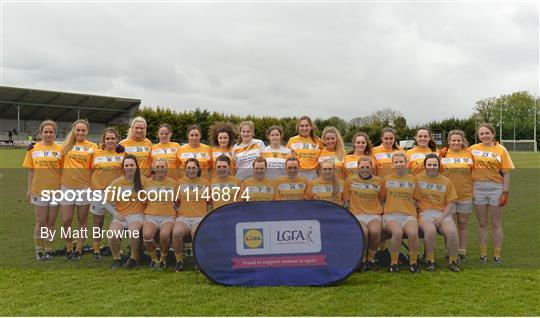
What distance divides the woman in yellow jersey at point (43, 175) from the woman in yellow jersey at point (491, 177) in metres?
5.21

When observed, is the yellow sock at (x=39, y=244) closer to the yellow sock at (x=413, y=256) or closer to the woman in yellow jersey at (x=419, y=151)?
the yellow sock at (x=413, y=256)

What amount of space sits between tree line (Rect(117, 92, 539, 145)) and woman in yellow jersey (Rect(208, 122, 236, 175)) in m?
23.0

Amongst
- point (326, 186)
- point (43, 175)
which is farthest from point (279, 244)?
point (43, 175)

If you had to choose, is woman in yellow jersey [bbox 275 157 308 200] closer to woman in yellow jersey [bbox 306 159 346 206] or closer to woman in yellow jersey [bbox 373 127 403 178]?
woman in yellow jersey [bbox 306 159 346 206]

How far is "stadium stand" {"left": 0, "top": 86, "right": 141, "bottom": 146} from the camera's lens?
50406 mm

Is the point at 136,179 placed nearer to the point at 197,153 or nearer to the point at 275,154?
the point at 197,153

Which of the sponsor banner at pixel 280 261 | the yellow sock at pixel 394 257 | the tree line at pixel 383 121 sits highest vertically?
the tree line at pixel 383 121

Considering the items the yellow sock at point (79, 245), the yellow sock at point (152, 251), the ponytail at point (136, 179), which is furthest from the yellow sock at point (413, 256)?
the yellow sock at point (79, 245)

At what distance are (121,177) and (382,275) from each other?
318 centimetres

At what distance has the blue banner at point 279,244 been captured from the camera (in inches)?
186

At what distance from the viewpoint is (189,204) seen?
215 inches

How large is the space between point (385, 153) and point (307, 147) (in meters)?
0.98

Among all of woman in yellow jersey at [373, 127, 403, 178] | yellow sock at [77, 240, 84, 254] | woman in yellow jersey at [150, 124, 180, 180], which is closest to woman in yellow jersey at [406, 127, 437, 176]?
woman in yellow jersey at [373, 127, 403, 178]

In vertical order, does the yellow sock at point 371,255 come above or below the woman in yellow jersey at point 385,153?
below
